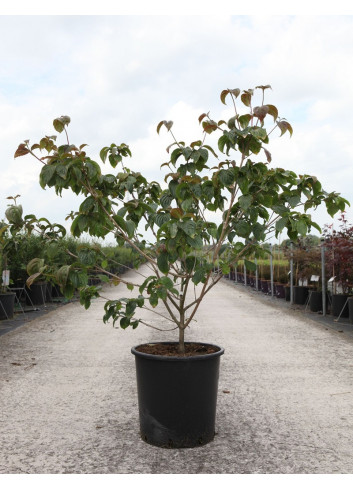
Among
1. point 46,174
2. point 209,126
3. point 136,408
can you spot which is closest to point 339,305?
point 136,408

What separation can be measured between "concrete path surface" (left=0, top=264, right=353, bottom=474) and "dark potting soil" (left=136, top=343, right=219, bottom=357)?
1.88 ft

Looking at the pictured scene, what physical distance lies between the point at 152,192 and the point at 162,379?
4.81 ft

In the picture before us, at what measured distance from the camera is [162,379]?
3.08 meters

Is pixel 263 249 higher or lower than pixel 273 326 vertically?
higher

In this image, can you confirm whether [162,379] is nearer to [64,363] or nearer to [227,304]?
[64,363]

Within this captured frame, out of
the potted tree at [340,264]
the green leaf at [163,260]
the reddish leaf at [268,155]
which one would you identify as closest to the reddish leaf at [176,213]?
the green leaf at [163,260]

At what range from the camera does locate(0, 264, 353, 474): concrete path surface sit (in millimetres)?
2879

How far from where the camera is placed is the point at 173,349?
3457mm

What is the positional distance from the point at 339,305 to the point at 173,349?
685cm

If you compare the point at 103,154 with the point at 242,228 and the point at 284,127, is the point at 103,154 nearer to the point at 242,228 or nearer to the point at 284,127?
the point at 242,228

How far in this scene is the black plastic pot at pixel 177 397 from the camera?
307 cm

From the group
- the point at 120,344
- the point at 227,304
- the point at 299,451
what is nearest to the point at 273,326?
the point at 120,344

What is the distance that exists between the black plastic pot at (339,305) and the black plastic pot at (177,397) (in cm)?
690

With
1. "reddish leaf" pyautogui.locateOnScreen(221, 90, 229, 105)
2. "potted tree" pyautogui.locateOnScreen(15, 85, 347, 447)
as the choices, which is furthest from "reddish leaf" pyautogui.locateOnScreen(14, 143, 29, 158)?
"reddish leaf" pyautogui.locateOnScreen(221, 90, 229, 105)
